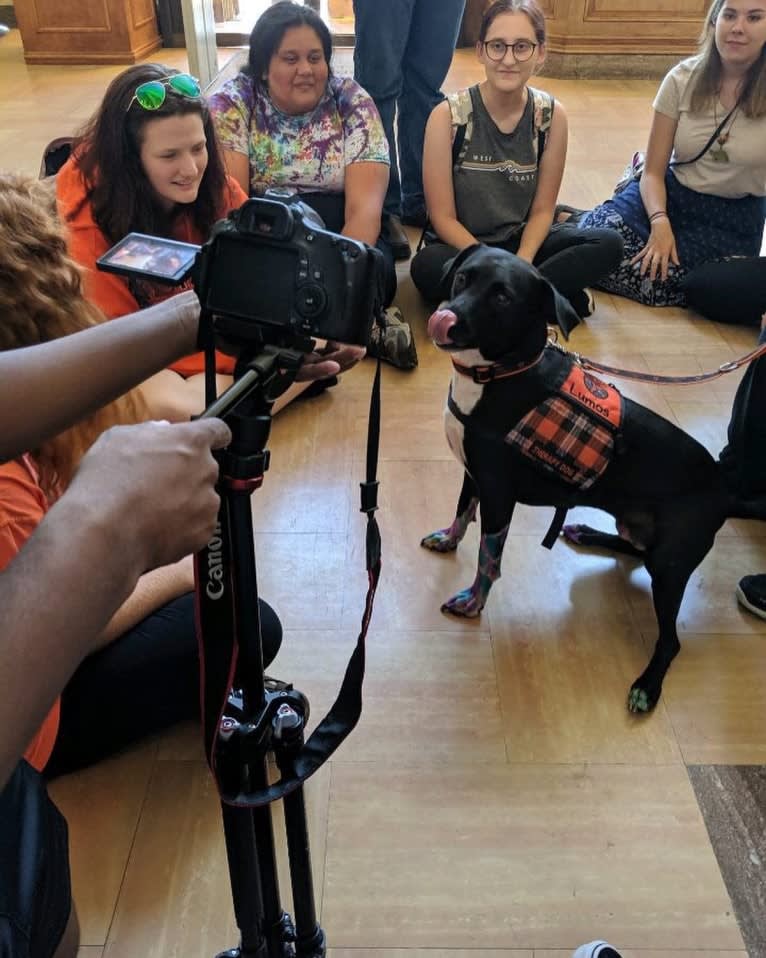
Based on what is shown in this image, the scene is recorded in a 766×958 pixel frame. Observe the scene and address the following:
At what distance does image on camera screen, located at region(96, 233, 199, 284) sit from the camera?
2.49 ft

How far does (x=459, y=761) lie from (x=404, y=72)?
2599 millimetres

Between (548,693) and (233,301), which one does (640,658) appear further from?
(233,301)

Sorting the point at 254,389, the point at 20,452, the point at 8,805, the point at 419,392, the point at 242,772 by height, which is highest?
the point at 254,389

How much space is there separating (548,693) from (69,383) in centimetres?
107

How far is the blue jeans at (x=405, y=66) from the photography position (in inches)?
109

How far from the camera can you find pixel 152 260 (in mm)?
789

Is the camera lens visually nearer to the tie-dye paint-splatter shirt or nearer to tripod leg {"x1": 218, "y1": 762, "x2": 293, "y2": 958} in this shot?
tripod leg {"x1": 218, "y1": 762, "x2": 293, "y2": 958}

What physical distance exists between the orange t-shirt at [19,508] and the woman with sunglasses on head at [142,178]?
72 cm

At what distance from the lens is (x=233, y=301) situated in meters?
0.62

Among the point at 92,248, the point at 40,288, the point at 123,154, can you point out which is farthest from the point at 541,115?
the point at 40,288

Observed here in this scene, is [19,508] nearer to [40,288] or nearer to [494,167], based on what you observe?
[40,288]

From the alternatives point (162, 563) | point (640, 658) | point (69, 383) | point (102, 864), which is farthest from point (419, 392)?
point (162, 563)

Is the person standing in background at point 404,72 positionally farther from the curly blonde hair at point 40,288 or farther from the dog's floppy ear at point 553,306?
the curly blonde hair at point 40,288

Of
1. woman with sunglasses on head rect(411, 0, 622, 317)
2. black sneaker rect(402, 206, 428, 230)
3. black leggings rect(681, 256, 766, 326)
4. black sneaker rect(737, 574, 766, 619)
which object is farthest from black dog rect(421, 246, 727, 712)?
black sneaker rect(402, 206, 428, 230)
